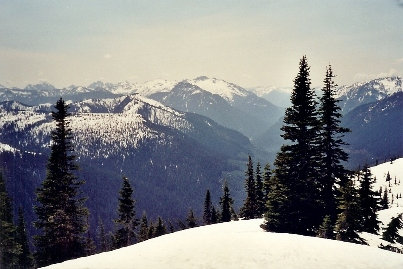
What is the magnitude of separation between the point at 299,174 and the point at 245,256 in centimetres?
1906

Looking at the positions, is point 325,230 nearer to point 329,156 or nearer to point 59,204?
point 329,156

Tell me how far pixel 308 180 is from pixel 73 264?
23.7 meters

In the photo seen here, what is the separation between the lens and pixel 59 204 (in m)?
35.6

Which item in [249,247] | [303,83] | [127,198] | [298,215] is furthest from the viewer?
[127,198]

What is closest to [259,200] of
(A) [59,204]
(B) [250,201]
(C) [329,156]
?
(B) [250,201]

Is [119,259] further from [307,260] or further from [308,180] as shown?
[308,180]

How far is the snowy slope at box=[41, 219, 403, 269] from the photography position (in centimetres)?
1642

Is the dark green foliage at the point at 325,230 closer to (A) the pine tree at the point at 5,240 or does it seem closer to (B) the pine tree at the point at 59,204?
(B) the pine tree at the point at 59,204

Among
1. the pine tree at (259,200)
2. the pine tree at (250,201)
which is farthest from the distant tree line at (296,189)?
the pine tree at (259,200)

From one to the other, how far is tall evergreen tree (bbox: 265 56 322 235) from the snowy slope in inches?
510

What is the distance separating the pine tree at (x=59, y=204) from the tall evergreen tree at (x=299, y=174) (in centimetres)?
1955

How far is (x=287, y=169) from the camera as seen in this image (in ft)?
116

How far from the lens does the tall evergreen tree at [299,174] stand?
1315 inches

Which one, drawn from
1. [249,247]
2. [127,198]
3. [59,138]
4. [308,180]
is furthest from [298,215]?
[127,198]
